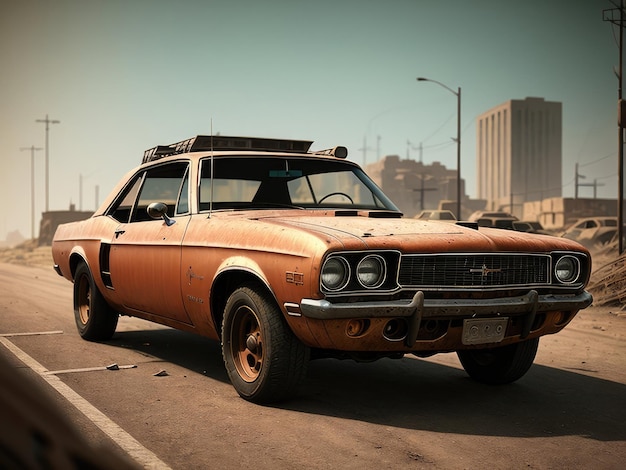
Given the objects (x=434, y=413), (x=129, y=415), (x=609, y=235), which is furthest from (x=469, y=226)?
(x=609, y=235)

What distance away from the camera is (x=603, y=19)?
78.5 feet

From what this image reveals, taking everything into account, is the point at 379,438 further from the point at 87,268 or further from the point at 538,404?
the point at 87,268

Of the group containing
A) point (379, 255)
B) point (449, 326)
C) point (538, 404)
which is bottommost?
point (538, 404)

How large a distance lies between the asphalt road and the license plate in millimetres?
478

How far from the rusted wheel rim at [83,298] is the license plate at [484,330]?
4347 millimetres

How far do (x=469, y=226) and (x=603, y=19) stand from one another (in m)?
21.4

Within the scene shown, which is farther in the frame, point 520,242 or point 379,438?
point 520,242

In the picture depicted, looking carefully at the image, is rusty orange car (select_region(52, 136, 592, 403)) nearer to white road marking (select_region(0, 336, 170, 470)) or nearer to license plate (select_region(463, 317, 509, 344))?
license plate (select_region(463, 317, 509, 344))

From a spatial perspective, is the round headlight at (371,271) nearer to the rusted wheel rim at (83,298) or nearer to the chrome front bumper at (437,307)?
the chrome front bumper at (437,307)

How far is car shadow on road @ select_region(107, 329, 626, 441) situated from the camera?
444cm

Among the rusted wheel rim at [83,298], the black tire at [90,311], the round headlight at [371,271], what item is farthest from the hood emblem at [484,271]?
the rusted wheel rim at [83,298]

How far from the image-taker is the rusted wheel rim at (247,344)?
15.8ft

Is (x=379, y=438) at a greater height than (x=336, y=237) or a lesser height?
lesser

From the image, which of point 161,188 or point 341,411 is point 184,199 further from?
point 341,411
